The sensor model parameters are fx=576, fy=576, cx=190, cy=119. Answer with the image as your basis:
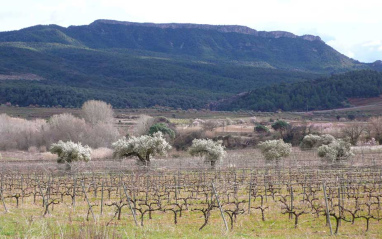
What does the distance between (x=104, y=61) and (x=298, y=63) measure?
219 ft

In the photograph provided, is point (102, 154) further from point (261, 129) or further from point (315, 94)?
point (315, 94)

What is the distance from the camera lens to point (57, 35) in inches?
7623

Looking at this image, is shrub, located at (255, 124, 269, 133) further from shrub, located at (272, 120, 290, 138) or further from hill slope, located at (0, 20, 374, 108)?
hill slope, located at (0, 20, 374, 108)

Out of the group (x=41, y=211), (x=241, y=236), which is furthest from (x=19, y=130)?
(x=241, y=236)

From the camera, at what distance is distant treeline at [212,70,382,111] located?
9844 cm

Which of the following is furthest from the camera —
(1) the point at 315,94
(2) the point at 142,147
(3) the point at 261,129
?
(1) the point at 315,94

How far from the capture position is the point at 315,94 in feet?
330

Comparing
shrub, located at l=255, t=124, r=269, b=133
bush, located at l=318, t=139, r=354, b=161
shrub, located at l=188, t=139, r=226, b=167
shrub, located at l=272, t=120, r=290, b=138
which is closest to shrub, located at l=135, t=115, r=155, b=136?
shrub, located at l=255, t=124, r=269, b=133

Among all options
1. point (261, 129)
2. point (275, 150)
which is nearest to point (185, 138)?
point (261, 129)

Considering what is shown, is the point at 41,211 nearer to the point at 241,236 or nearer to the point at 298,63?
the point at 241,236

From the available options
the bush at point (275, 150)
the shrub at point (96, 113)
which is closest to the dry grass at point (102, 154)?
the shrub at point (96, 113)

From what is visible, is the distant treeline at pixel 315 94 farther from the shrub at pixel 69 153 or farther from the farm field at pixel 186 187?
the shrub at pixel 69 153

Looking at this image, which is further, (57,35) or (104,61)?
(57,35)

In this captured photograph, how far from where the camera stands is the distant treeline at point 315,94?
9844 cm
